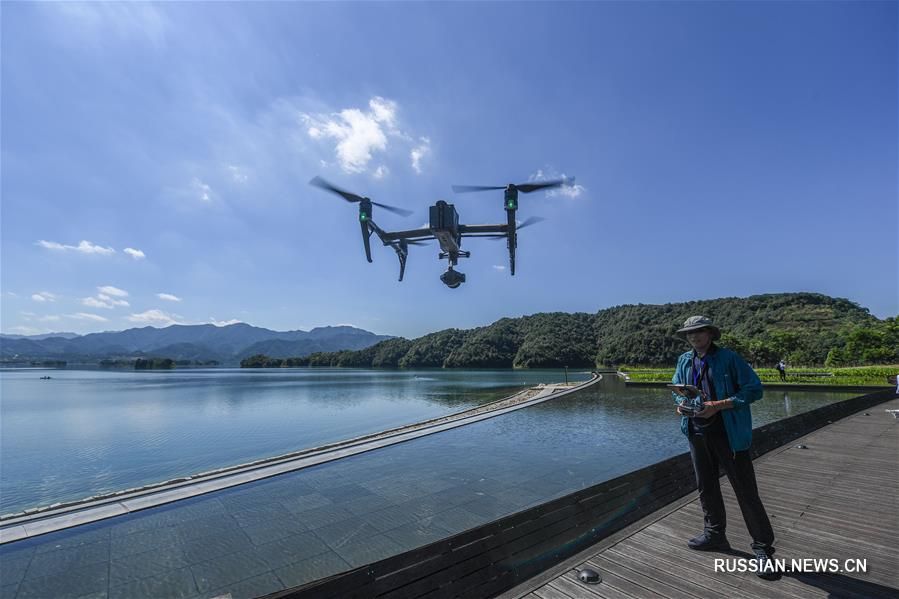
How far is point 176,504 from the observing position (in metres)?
6.13

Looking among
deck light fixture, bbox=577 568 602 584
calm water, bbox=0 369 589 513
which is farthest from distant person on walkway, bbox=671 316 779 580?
calm water, bbox=0 369 589 513

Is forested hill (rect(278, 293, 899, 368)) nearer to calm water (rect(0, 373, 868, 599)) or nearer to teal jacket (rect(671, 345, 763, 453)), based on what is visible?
calm water (rect(0, 373, 868, 599))

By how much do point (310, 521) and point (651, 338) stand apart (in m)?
85.2

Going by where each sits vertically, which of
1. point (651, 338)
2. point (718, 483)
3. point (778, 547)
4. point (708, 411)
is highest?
point (651, 338)

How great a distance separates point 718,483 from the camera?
2.96 meters

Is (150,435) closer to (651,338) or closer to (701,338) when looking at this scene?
(701,338)

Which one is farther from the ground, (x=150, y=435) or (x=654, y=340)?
(x=654, y=340)

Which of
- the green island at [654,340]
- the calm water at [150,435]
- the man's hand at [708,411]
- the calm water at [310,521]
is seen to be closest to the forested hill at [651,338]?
the green island at [654,340]

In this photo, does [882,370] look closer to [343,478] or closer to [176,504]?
[343,478]

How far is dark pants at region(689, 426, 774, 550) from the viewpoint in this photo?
2812 millimetres

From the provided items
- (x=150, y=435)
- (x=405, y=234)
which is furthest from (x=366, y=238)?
(x=150, y=435)

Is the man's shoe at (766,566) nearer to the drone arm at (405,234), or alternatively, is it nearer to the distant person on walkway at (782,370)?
the drone arm at (405,234)

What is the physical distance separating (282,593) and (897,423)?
1347 centimetres

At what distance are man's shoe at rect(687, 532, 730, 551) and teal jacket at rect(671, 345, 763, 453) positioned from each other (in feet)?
2.61
